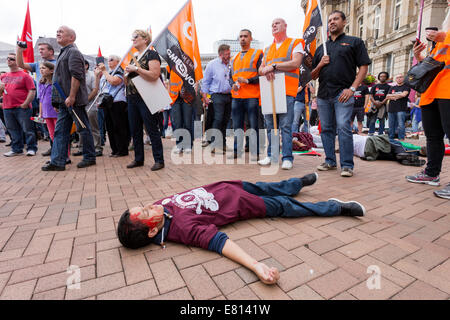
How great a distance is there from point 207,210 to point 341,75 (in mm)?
2992

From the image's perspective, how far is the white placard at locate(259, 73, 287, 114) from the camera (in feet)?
13.5

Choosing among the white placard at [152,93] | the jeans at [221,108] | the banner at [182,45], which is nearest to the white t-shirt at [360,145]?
the jeans at [221,108]

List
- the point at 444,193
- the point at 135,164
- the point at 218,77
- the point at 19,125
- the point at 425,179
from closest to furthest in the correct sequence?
the point at 444,193 < the point at 425,179 < the point at 135,164 < the point at 218,77 < the point at 19,125

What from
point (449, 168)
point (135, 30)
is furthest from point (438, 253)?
point (135, 30)

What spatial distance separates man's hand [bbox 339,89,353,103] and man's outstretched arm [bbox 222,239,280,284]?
3014 millimetres

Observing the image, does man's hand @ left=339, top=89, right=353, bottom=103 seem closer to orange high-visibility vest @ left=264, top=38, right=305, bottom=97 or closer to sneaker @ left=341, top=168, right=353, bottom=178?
orange high-visibility vest @ left=264, top=38, right=305, bottom=97

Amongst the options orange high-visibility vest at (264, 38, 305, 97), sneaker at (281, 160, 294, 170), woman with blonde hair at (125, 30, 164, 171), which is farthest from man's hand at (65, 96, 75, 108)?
sneaker at (281, 160, 294, 170)

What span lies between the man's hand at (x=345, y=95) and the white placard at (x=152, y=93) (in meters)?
2.60

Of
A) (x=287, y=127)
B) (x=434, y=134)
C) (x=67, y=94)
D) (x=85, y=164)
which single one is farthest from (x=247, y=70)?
(x=85, y=164)

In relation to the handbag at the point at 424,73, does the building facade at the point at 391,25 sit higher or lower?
higher

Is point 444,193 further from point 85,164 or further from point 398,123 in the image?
point 398,123

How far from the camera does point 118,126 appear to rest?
5676 mm

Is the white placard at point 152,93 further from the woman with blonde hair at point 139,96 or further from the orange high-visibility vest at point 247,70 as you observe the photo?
the orange high-visibility vest at point 247,70

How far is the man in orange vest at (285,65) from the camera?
13.1 ft
